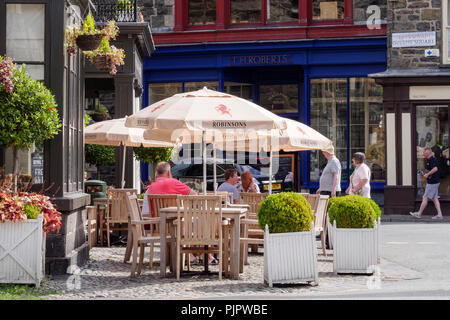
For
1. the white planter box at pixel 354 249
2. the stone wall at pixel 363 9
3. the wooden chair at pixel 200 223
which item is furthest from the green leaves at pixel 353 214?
the stone wall at pixel 363 9

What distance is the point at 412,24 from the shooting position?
2269 cm

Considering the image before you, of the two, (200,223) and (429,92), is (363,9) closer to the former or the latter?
(429,92)

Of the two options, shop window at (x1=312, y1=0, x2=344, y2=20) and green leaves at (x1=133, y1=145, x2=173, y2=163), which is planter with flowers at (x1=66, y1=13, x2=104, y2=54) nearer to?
green leaves at (x1=133, y1=145, x2=173, y2=163)

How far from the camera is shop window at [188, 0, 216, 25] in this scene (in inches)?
1046

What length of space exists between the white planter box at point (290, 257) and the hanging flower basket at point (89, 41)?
12.7ft

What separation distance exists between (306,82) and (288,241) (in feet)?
54.1

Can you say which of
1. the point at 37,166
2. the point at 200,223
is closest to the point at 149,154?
the point at 37,166

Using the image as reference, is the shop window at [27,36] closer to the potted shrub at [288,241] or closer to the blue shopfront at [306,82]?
the potted shrub at [288,241]

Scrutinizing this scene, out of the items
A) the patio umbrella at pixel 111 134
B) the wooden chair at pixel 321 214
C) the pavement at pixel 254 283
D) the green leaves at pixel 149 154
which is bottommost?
the pavement at pixel 254 283

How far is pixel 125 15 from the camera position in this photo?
1845cm

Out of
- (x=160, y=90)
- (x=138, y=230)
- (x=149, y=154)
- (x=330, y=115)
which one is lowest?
(x=138, y=230)

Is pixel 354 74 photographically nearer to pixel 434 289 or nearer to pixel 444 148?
pixel 444 148

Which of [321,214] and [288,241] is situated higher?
[321,214]

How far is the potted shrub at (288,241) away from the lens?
956cm
